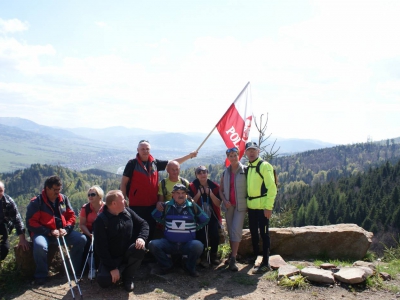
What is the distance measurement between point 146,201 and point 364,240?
19.2 ft

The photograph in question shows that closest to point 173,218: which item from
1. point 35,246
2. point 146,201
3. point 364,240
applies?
point 146,201

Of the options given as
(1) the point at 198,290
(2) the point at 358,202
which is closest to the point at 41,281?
(1) the point at 198,290

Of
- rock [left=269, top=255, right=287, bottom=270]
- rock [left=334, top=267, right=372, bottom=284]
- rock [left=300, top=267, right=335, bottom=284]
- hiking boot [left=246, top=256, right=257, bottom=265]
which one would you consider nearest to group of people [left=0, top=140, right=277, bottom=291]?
rock [left=269, top=255, right=287, bottom=270]

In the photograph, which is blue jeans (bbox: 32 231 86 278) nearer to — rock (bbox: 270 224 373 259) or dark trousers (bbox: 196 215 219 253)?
dark trousers (bbox: 196 215 219 253)

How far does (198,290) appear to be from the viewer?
620 centimetres

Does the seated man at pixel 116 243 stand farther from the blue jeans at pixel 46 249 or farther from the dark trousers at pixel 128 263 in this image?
the blue jeans at pixel 46 249

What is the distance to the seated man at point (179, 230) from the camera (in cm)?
671

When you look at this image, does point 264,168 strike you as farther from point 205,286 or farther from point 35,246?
point 35,246

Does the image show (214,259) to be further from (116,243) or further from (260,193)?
(116,243)

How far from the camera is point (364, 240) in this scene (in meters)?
8.41

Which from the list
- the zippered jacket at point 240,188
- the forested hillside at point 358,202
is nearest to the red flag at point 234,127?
the zippered jacket at point 240,188

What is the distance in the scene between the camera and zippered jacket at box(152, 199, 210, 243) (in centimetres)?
683

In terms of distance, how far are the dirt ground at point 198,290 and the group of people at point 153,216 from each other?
22 centimetres

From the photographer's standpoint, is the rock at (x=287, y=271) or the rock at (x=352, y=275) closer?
the rock at (x=352, y=275)
